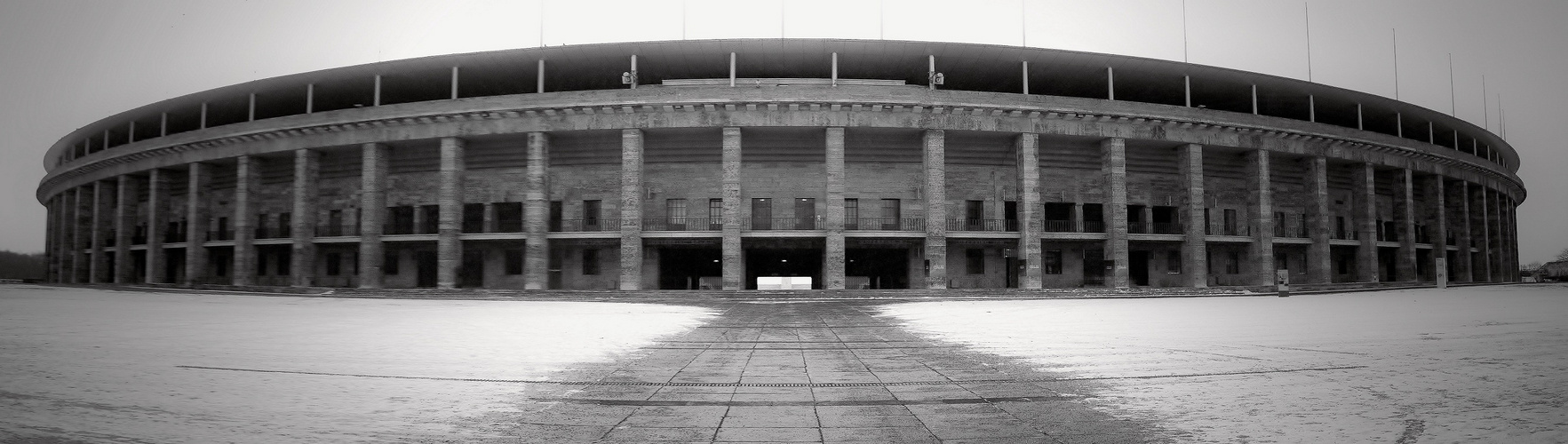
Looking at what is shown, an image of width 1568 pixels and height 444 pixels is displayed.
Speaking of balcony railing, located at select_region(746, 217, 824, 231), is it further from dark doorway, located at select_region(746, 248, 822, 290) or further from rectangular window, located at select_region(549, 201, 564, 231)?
rectangular window, located at select_region(549, 201, 564, 231)

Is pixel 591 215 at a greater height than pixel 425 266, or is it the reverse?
pixel 591 215

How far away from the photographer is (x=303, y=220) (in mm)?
35406

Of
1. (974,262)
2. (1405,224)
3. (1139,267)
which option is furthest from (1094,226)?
(1405,224)

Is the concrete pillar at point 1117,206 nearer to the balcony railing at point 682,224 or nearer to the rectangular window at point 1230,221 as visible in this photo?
the rectangular window at point 1230,221

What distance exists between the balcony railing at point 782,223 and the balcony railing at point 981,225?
6527 millimetres

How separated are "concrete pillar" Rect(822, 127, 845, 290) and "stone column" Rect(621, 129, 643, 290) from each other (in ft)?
26.8

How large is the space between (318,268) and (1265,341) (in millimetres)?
42513

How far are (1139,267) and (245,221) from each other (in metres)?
47.3

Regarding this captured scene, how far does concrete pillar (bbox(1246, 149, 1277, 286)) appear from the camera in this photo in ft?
116

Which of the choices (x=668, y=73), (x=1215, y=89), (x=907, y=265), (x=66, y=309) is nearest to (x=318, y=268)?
(x=668, y=73)

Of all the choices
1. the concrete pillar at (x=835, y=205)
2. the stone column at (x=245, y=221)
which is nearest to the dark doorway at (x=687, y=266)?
the concrete pillar at (x=835, y=205)

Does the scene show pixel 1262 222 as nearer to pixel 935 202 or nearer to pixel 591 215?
pixel 935 202

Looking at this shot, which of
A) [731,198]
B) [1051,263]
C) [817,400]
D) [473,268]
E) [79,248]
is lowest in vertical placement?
[817,400]

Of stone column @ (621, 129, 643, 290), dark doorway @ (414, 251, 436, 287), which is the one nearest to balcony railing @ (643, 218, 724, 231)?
stone column @ (621, 129, 643, 290)
